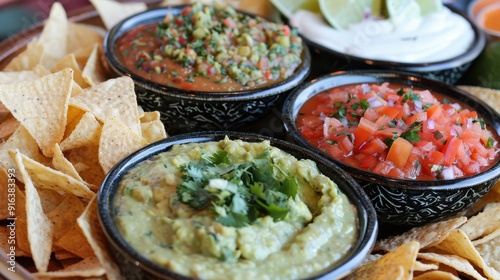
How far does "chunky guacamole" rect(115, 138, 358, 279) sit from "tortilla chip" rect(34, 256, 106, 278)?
197 mm

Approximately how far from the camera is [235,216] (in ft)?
6.88

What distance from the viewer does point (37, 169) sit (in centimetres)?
246

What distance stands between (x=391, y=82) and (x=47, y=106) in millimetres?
1944

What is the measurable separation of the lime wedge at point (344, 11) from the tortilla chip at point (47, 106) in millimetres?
1974

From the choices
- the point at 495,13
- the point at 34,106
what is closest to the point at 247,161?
the point at 34,106

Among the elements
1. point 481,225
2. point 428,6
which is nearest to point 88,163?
point 481,225

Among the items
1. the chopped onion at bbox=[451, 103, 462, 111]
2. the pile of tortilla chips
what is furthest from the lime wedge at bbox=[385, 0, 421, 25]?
the pile of tortilla chips

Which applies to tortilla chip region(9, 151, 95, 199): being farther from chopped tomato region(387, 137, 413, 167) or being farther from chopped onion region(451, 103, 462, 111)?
chopped onion region(451, 103, 462, 111)

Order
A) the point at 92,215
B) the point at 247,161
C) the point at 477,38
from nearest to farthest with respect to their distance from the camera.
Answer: the point at 92,215 < the point at 247,161 < the point at 477,38

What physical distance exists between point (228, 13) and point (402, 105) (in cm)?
129

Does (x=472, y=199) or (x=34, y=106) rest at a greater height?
(x=34, y=106)

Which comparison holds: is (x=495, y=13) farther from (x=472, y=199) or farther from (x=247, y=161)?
(x=247, y=161)

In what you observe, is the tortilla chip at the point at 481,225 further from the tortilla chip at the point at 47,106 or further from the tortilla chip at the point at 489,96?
the tortilla chip at the point at 47,106

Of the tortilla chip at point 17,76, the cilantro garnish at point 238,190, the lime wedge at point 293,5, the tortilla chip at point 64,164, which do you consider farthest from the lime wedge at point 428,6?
the tortilla chip at point 64,164
